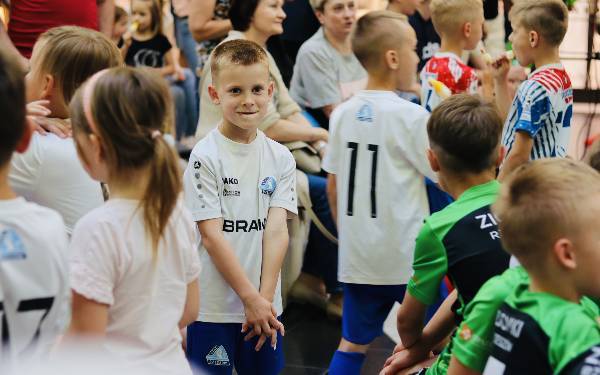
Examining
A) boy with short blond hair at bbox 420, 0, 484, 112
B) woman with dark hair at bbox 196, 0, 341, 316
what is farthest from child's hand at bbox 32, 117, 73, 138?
boy with short blond hair at bbox 420, 0, 484, 112

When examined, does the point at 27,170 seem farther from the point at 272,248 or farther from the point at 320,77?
the point at 320,77

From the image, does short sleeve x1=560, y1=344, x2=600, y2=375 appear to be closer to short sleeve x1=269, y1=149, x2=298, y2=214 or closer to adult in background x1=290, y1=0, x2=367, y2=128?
short sleeve x1=269, y1=149, x2=298, y2=214

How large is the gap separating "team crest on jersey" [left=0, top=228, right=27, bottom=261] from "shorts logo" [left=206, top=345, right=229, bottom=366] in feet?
4.03

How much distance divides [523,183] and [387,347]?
2.35 metres

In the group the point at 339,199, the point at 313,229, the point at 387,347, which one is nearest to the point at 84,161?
the point at 339,199

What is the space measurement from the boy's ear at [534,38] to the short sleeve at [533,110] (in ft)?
0.69

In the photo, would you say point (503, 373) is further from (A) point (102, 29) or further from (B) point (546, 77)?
(A) point (102, 29)

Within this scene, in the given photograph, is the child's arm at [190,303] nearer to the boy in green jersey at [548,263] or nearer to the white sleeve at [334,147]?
the boy in green jersey at [548,263]

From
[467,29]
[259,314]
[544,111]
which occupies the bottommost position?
[259,314]

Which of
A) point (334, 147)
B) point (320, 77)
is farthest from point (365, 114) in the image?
point (320, 77)

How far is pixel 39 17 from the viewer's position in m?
3.58

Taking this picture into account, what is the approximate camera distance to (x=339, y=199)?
339 cm

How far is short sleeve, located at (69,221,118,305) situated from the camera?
174 cm

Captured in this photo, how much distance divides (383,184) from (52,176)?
131 centimetres
